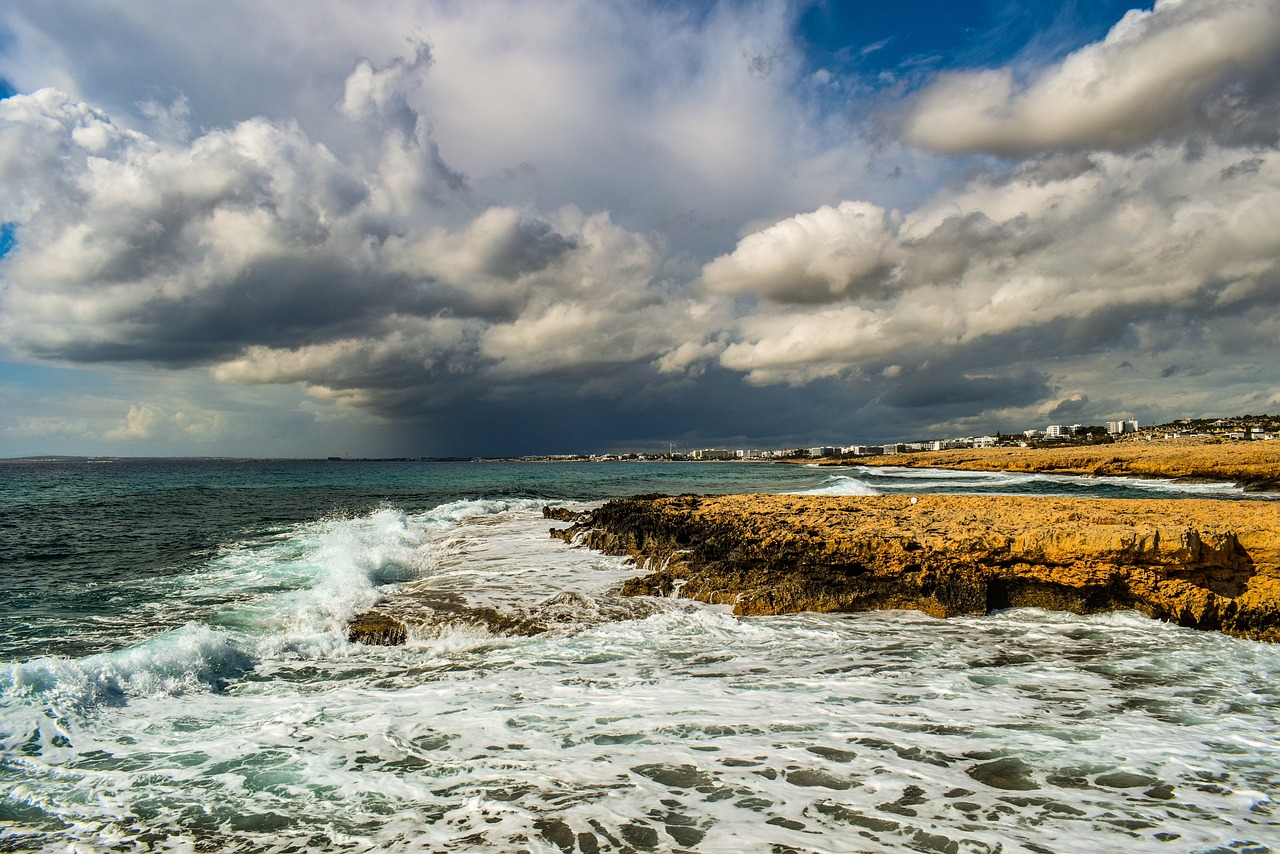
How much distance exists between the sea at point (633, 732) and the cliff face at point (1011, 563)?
1.38 ft

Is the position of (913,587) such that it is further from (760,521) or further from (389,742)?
(389,742)

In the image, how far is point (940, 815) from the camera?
13.5 feet

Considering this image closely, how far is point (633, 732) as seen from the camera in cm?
551

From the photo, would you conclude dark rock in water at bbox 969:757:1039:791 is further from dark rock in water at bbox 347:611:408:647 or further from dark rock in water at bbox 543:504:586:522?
dark rock in water at bbox 543:504:586:522

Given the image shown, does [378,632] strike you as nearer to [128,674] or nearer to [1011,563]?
[128,674]

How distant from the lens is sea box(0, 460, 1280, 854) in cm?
409

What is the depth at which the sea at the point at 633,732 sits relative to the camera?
4094 mm

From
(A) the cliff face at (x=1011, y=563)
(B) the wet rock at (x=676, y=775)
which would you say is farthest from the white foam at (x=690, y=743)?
(A) the cliff face at (x=1011, y=563)

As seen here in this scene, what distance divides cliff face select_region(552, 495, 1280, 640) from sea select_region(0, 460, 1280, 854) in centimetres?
42

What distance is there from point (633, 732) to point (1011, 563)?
7.27 meters

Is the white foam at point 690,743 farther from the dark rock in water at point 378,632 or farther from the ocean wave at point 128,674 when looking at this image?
the dark rock in water at point 378,632

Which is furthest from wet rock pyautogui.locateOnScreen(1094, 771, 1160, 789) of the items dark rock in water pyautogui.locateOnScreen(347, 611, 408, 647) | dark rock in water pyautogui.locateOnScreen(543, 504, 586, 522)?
dark rock in water pyautogui.locateOnScreen(543, 504, 586, 522)

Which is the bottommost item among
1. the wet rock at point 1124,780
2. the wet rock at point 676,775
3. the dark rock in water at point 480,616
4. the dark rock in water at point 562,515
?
the dark rock in water at point 562,515

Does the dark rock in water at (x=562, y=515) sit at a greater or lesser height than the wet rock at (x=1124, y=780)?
lesser
